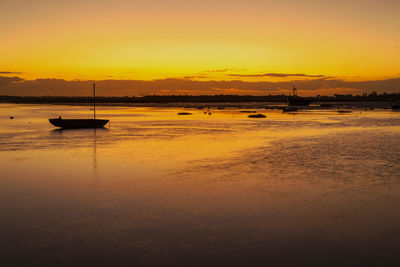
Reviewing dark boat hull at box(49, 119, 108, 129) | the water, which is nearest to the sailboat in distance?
dark boat hull at box(49, 119, 108, 129)

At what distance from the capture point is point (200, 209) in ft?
33.1

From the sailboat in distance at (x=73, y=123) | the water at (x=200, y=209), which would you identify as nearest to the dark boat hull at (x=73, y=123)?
the sailboat in distance at (x=73, y=123)

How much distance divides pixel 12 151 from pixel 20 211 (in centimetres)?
1354

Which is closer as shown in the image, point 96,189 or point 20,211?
point 20,211

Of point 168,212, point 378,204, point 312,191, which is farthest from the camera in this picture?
point 312,191

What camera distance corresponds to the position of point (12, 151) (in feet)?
71.5

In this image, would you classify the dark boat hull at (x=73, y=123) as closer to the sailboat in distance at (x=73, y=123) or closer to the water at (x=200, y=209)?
the sailboat in distance at (x=73, y=123)

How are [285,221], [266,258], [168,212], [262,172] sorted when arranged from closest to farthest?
[266,258] → [285,221] → [168,212] → [262,172]

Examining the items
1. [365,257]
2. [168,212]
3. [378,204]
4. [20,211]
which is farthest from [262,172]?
[20,211]

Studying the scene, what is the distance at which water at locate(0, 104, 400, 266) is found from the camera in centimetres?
719

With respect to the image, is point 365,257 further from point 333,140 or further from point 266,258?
point 333,140

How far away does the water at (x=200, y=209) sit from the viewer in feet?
23.6

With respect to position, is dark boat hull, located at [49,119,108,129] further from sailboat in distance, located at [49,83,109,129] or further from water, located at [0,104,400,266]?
water, located at [0,104,400,266]

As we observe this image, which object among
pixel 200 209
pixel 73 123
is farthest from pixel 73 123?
pixel 200 209
